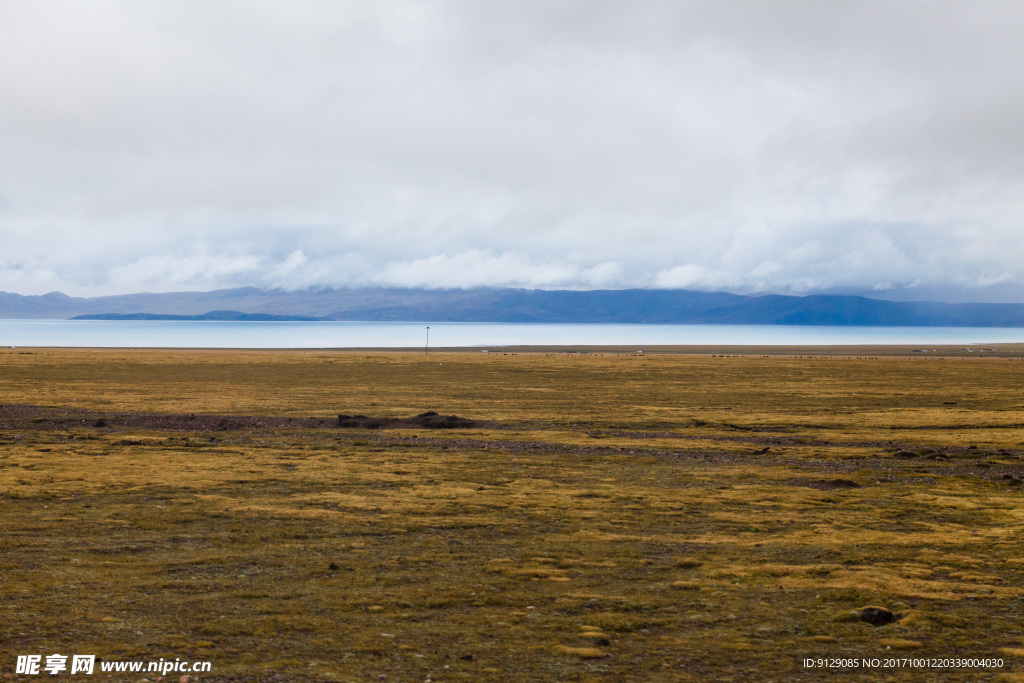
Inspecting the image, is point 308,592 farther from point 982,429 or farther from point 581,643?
point 982,429

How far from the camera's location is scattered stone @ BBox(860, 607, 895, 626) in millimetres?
9898

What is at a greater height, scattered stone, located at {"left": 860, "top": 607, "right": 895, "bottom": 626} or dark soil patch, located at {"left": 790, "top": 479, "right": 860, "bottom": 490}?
scattered stone, located at {"left": 860, "top": 607, "right": 895, "bottom": 626}

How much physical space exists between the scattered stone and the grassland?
0.13m

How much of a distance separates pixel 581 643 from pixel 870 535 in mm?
7776

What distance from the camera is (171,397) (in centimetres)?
4362

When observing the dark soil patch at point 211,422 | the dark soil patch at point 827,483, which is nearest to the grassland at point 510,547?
the dark soil patch at point 827,483

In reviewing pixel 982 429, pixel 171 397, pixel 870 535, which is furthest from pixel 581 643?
pixel 171 397

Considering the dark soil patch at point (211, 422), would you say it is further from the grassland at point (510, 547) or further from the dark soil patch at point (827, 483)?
the dark soil patch at point (827, 483)

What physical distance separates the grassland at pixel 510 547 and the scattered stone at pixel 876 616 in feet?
0.42

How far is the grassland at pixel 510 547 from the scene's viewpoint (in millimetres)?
8969

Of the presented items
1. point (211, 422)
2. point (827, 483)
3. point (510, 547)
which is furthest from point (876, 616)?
point (211, 422)

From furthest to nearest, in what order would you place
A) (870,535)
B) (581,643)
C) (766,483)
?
(766,483)
(870,535)
(581,643)

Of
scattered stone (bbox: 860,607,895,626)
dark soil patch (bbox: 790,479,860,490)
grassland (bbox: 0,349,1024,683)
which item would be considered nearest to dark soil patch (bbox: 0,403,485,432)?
grassland (bbox: 0,349,1024,683)

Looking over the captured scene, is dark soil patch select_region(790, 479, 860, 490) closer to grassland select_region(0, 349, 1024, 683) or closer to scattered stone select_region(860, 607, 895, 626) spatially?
grassland select_region(0, 349, 1024, 683)
